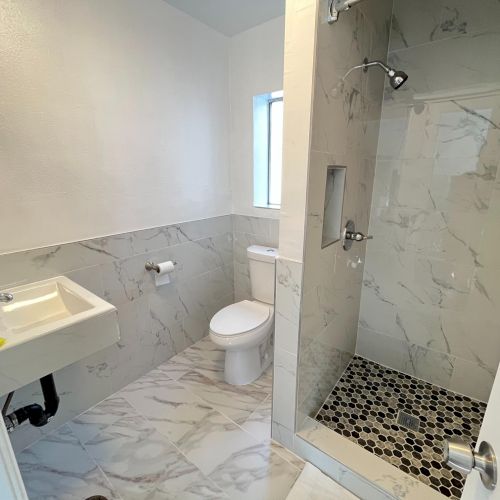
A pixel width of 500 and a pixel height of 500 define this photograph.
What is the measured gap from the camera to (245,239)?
93.4 inches

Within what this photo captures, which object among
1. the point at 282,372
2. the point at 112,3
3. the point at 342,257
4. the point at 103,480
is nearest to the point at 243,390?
the point at 282,372

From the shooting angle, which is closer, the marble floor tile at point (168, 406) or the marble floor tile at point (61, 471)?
the marble floor tile at point (61, 471)

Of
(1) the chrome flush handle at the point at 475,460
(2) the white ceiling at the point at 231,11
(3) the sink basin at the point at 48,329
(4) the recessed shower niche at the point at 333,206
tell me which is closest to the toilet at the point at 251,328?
(4) the recessed shower niche at the point at 333,206

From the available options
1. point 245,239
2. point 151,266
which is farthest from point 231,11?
point 151,266

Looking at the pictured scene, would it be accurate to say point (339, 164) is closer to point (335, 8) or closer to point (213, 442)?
point (335, 8)

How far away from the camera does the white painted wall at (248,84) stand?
6.22ft

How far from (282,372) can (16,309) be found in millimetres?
1231

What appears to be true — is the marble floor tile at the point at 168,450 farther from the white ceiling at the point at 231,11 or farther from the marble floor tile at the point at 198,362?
the white ceiling at the point at 231,11

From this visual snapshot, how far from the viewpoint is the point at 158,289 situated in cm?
194

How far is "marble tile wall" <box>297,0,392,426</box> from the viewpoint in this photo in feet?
3.67

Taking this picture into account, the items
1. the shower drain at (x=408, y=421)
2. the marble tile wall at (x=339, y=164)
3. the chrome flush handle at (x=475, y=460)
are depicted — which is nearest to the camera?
the chrome flush handle at (x=475, y=460)

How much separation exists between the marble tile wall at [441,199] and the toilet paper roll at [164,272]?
4.47ft

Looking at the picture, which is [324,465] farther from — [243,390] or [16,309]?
[16,309]

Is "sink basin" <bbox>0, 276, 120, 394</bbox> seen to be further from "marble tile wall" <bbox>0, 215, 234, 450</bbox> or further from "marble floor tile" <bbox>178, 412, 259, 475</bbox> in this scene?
"marble floor tile" <bbox>178, 412, 259, 475</bbox>
